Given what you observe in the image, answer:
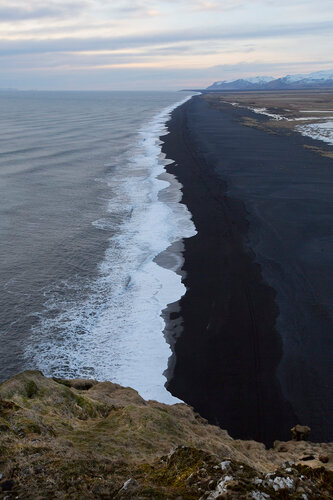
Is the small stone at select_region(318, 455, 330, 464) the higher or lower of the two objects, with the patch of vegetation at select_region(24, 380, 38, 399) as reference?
lower

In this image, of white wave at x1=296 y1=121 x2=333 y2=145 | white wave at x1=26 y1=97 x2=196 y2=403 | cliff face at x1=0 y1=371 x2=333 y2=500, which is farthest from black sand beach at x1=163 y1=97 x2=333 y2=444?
white wave at x1=296 y1=121 x2=333 y2=145

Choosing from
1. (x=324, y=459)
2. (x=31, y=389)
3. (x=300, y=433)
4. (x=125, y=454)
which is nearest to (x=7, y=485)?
(x=125, y=454)

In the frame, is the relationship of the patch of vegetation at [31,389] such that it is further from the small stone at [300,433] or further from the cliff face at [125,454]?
the small stone at [300,433]

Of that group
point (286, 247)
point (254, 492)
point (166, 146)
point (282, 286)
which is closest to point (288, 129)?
point (166, 146)

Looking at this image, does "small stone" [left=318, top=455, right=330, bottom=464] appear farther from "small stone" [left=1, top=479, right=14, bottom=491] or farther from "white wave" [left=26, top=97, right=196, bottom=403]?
"small stone" [left=1, top=479, right=14, bottom=491]

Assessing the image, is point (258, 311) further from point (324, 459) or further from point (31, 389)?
point (31, 389)

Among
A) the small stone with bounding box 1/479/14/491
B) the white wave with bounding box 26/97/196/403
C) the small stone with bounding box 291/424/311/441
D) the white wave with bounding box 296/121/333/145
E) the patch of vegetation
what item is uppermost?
the white wave with bounding box 296/121/333/145
